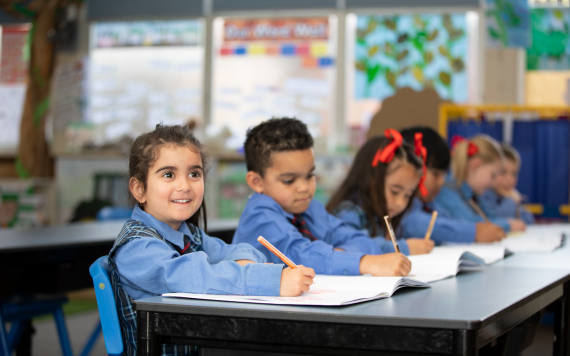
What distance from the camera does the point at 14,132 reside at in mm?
5730

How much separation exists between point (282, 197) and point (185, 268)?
21.1 inches

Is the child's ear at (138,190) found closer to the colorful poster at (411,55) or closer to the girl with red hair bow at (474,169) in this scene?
the girl with red hair bow at (474,169)

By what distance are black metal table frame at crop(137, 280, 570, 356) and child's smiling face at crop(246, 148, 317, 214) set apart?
66 cm

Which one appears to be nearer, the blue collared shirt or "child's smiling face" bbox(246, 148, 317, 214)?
"child's smiling face" bbox(246, 148, 317, 214)

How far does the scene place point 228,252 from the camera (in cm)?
120

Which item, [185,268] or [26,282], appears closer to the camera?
[185,268]

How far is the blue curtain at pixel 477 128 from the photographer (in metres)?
3.85

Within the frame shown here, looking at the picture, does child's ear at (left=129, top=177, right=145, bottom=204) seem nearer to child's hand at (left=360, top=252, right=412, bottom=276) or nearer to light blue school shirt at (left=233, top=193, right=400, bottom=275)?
light blue school shirt at (left=233, top=193, right=400, bottom=275)

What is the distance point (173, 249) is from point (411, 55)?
4.35 metres

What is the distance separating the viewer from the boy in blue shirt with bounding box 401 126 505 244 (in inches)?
79.0

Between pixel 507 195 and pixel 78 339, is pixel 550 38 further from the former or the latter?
pixel 78 339

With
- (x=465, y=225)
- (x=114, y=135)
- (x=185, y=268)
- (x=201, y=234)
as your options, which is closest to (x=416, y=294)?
(x=185, y=268)

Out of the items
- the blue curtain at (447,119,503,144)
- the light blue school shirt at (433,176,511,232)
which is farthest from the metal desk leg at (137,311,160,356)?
the blue curtain at (447,119,503,144)

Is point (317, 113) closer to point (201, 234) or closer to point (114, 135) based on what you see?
point (114, 135)
